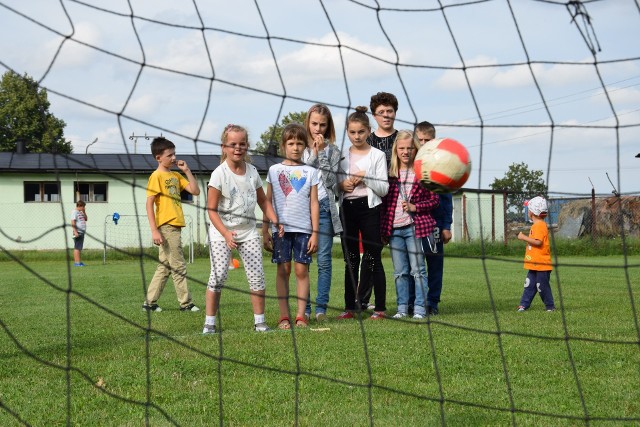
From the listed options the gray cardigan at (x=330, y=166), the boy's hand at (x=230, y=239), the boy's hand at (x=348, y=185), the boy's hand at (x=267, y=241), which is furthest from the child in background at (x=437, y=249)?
the boy's hand at (x=230, y=239)

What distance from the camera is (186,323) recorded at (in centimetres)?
616

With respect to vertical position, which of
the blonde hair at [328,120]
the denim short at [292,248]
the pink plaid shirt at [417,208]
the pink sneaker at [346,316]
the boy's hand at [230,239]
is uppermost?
the blonde hair at [328,120]

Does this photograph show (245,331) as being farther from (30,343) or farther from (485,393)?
(485,393)

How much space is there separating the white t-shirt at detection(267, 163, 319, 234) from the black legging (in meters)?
0.26

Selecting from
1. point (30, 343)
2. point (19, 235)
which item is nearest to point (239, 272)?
point (30, 343)

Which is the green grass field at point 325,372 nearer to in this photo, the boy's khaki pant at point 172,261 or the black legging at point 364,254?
the black legging at point 364,254

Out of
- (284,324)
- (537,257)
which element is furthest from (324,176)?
(537,257)

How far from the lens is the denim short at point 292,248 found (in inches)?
226

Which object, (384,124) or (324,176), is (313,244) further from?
(384,124)

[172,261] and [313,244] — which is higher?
[313,244]

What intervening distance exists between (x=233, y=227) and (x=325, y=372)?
1636mm

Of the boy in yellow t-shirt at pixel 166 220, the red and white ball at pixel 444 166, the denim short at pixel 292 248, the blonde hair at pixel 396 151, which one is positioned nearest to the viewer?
the red and white ball at pixel 444 166

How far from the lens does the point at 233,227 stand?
18.1ft

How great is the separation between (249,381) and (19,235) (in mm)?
21896
